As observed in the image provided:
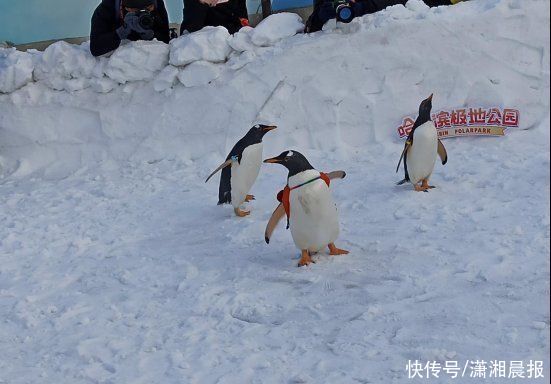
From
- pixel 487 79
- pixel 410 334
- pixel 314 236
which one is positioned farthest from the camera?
pixel 487 79

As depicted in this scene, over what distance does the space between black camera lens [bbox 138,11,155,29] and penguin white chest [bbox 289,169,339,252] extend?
3.01 m

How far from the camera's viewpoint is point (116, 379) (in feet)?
10.1

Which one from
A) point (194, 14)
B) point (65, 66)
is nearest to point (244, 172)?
point (194, 14)

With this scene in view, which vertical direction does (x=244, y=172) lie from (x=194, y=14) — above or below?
below

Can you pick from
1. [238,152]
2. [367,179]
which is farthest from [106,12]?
[367,179]

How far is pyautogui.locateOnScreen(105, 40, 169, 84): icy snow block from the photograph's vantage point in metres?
6.47

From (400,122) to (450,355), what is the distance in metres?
3.21

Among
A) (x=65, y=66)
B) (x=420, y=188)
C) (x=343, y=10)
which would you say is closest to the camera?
(x=420, y=188)

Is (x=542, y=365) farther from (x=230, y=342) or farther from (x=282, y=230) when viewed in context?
(x=282, y=230)

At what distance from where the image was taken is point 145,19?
625 centimetres

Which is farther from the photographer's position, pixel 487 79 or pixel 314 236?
pixel 487 79

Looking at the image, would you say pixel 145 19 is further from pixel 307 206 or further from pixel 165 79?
pixel 307 206

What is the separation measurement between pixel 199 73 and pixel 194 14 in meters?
0.53

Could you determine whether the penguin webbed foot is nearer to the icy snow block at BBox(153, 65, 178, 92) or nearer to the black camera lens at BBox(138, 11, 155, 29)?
the icy snow block at BBox(153, 65, 178, 92)
